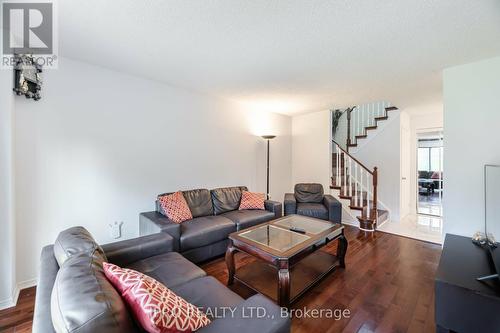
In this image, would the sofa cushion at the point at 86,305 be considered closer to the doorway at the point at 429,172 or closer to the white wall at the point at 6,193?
the white wall at the point at 6,193

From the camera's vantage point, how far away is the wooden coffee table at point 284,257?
1829 millimetres

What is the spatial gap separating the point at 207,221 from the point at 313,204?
2180 mm

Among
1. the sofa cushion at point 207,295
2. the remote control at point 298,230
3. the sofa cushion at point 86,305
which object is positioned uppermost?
the sofa cushion at point 86,305

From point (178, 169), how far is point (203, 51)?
1.80 m

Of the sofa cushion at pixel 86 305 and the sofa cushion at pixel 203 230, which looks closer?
the sofa cushion at pixel 86 305

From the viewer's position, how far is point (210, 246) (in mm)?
2707

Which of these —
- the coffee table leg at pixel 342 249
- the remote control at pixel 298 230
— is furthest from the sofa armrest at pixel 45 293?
the coffee table leg at pixel 342 249

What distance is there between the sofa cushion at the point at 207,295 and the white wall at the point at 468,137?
2.96m

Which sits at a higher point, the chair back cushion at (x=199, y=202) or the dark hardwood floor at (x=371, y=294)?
the chair back cushion at (x=199, y=202)

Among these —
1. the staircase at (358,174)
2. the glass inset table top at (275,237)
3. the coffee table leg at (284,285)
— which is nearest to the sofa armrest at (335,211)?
the staircase at (358,174)

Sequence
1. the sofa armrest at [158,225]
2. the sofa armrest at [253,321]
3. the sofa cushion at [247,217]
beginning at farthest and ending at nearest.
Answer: the sofa cushion at [247,217] → the sofa armrest at [158,225] → the sofa armrest at [253,321]

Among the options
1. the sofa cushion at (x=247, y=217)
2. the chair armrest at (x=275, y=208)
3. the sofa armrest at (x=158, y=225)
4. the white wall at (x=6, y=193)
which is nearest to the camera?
the white wall at (x=6, y=193)

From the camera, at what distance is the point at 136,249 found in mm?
1840

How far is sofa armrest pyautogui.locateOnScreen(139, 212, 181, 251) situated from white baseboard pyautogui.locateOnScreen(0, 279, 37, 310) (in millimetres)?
1092
